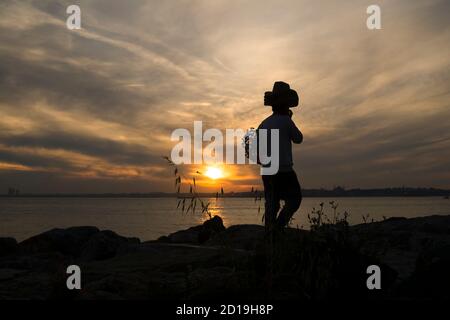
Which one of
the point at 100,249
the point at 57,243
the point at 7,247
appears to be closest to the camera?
the point at 100,249

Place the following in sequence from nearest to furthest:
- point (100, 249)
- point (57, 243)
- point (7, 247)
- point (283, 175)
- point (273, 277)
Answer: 1. point (273, 277)
2. point (283, 175)
3. point (100, 249)
4. point (7, 247)
5. point (57, 243)

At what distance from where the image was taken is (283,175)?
630 centimetres

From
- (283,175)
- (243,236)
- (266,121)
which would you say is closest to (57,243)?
(243,236)

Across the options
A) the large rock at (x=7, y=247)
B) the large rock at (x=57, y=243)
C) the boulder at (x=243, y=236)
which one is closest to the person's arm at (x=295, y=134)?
the boulder at (x=243, y=236)

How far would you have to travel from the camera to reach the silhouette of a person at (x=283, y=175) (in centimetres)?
620

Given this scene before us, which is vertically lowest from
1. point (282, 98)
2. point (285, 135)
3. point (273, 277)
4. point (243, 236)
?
point (243, 236)

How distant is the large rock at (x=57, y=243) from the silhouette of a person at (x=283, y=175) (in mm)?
12371

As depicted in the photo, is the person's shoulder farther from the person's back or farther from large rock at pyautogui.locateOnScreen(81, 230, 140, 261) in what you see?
large rock at pyautogui.locateOnScreen(81, 230, 140, 261)

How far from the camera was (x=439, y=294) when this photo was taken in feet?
15.5

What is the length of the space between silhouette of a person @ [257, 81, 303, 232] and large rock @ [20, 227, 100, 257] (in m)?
12.4

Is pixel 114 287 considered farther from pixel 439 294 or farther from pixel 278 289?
pixel 439 294

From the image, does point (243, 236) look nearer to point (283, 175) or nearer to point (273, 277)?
point (283, 175)

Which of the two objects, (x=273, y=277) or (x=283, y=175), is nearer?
(x=273, y=277)

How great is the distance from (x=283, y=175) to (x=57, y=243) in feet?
44.8
